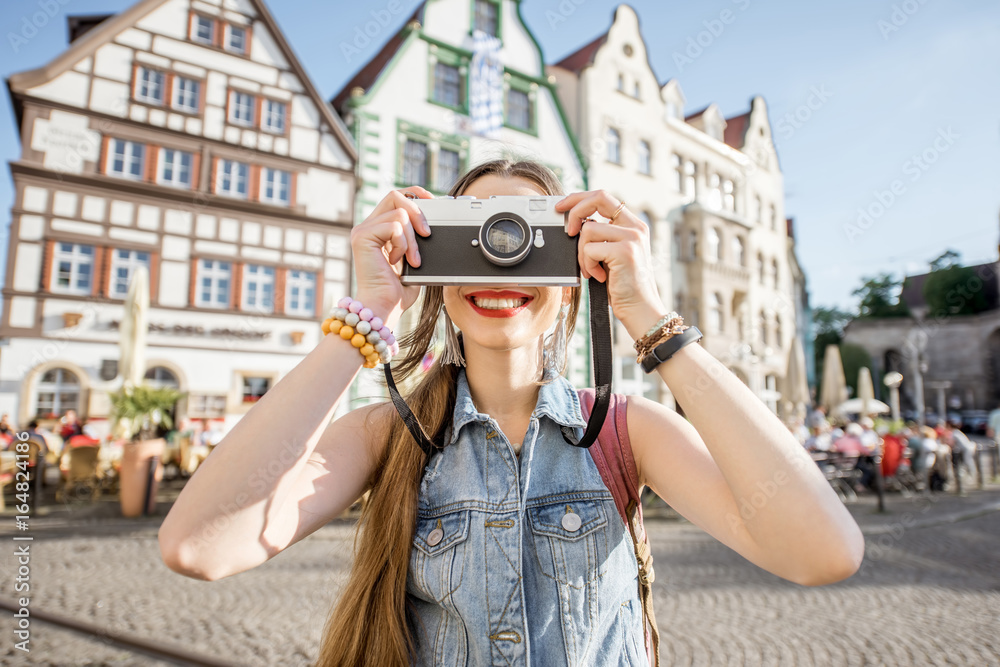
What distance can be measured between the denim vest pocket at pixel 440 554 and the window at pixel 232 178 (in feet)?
48.1

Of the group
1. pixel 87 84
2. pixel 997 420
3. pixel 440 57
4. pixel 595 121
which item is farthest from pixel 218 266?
pixel 997 420

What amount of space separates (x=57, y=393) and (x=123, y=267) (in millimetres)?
2921

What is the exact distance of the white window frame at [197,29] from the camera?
13.9 m

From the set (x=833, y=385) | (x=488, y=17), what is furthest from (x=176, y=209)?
(x=833, y=385)

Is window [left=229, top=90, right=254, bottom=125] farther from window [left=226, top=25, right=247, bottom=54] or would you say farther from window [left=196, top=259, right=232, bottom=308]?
window [left=196, top=259, right=232, bottom=308]

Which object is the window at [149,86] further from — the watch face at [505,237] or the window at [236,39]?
the watch face at [505,237]

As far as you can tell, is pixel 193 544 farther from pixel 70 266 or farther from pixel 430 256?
pixel 70 266

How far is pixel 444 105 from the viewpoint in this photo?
16859 millimetres

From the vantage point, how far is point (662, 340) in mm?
1204

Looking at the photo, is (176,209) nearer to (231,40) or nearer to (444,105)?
(231,40)

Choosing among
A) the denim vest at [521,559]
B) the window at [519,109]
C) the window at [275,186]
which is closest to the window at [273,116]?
the window at [275,186]

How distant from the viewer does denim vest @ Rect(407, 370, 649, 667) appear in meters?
1.21

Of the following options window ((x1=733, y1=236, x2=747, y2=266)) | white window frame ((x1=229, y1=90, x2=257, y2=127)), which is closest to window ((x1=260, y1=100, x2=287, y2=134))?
white window frame ((x1=229, y1=90, x2=257, y2=127))

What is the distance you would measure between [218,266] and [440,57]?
8.55 meters
